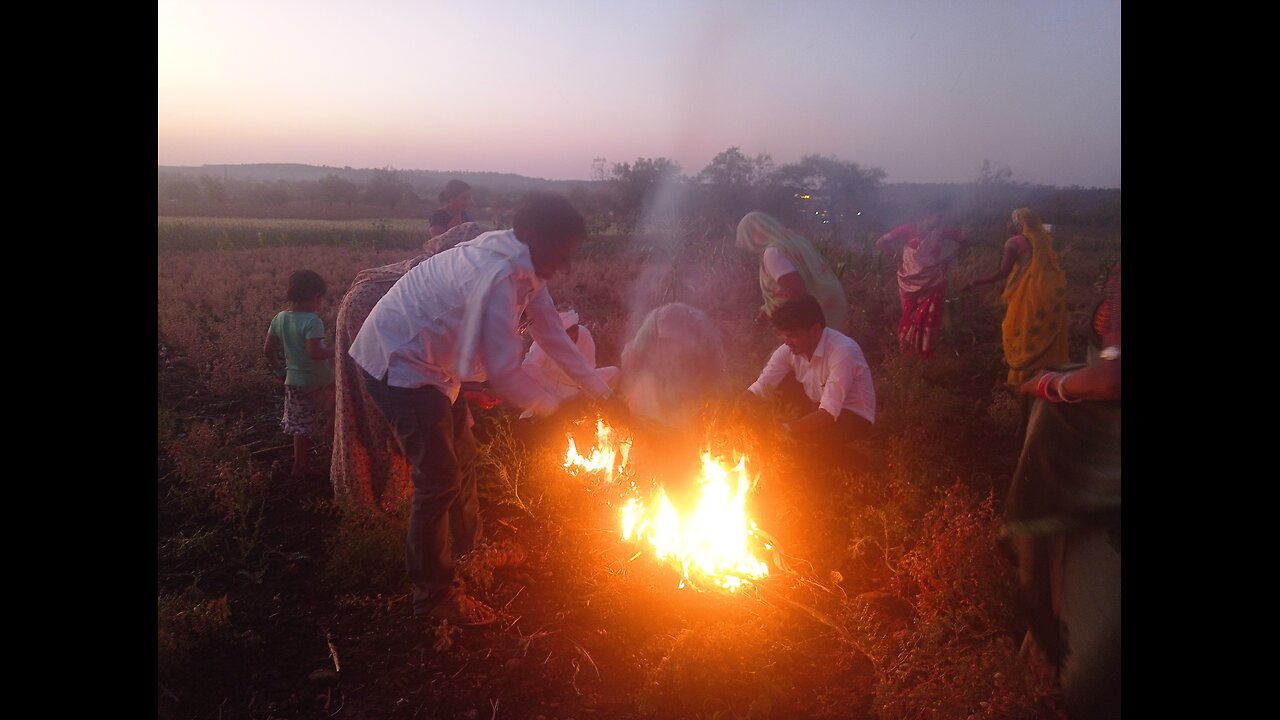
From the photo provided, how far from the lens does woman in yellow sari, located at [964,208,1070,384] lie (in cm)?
594

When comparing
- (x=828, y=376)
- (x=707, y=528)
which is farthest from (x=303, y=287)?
(x=828, y=376)

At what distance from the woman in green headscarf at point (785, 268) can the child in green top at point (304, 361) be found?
3.33 m

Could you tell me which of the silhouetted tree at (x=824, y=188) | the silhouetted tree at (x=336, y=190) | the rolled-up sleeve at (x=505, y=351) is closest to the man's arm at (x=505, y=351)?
the rolled-up sleeve at (x=505, y=351)

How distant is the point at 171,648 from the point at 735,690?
2347mm

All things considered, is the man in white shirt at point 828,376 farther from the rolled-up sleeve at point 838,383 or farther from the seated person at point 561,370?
the seated person at point 561,370

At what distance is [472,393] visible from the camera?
4156 mm

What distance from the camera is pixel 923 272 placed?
295 inches

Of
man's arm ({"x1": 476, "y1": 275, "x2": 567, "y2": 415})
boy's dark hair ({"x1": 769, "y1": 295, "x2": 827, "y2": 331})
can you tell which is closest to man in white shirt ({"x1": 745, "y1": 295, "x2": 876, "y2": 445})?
boy's dark hair ({"x1": 769, "y1": 295, "x2": 827, "y2": 331})

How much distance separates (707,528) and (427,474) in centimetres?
145

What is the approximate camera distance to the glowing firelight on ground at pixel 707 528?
3504 millimetres

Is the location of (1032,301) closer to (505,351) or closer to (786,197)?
(786,197)

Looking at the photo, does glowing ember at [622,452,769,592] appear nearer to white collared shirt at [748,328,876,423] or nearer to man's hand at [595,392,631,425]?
man's hand at [595,392,631,425]

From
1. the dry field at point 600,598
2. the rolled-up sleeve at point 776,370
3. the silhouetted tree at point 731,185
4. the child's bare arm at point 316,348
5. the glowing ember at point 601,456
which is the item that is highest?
the silhouetted tree at point 731,185
